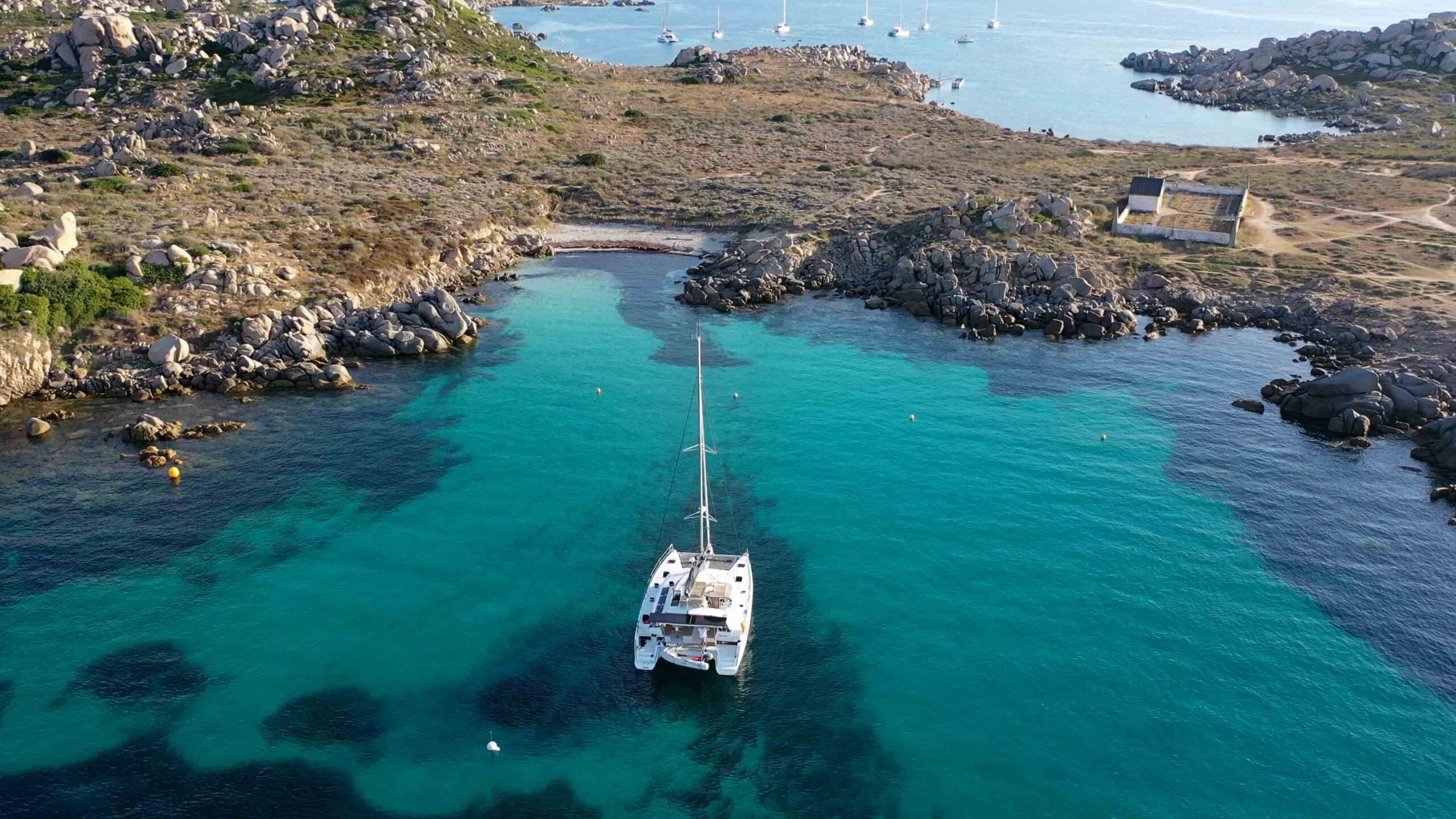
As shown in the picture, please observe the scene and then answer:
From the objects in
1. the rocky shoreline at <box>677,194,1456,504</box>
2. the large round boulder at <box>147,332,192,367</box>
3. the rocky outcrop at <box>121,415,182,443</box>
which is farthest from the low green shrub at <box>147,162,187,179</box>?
the rocky shoreline at <box>677,194,1456,504</box>

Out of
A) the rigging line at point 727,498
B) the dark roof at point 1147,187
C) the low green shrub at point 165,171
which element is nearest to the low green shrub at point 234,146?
the low green shrub at point 165,171

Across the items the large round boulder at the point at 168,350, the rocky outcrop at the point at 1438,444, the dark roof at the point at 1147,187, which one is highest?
the dark roof at the point at 1147,187

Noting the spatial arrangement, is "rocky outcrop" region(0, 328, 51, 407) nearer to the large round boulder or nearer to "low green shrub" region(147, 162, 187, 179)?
the large round boulder

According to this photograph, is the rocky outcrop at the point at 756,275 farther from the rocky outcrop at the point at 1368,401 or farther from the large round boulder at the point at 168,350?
the rocky outcrop at the point at 1368,401

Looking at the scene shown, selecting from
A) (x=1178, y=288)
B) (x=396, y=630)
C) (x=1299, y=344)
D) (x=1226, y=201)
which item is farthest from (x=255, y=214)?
(x=1226, y=201)

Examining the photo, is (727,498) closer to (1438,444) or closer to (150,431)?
(150,431)

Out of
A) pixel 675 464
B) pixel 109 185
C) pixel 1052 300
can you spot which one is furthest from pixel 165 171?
pixel 1052 300

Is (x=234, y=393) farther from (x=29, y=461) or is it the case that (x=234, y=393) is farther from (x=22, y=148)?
(x=22, y=148)
